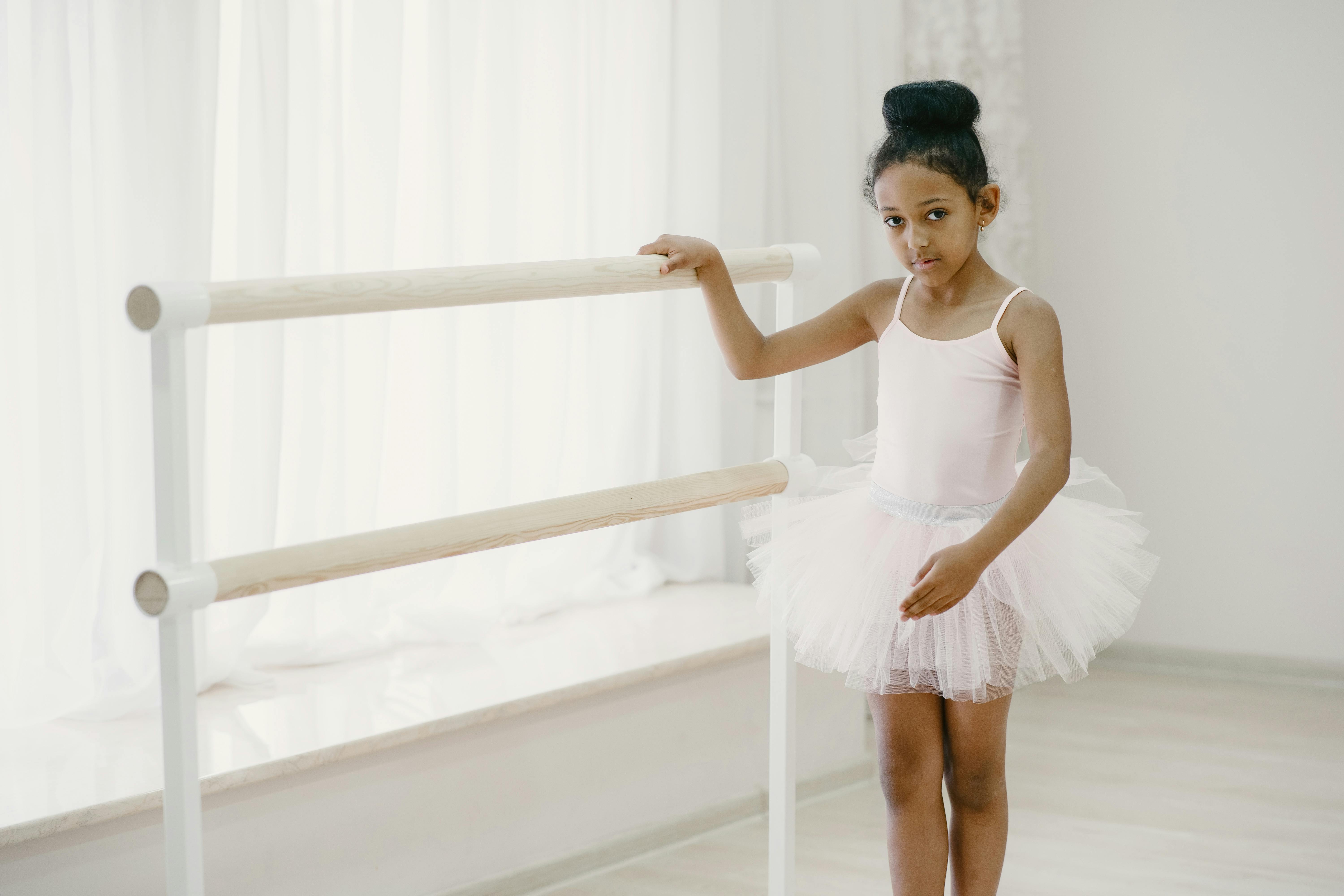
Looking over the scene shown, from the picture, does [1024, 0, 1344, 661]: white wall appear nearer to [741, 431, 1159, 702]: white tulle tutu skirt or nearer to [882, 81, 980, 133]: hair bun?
[741, 431, 1159, 702]: white tulle tutu skirt

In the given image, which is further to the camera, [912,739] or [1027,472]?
[912,739]

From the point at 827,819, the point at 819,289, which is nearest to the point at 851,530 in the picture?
the point at 827,819

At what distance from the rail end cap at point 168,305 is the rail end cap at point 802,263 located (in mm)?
685

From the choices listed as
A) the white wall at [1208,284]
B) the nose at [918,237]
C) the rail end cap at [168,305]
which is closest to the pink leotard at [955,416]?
the nose at [918,237]

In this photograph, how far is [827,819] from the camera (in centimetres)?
227

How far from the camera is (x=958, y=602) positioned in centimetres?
125

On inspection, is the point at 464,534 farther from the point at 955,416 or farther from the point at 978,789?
the point at 978,789

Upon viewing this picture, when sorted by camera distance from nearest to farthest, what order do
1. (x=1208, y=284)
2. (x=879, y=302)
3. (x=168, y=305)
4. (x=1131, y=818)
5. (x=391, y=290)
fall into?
(x=168, y=305) < (x=391, y=290) < (x=879, y=302) < (x=1131, y=818) < (x=1208, y=284)

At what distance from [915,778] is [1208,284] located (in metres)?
2.05

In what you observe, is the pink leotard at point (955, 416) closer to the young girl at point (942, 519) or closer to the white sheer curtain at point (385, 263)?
the young girl at point (942, 519)

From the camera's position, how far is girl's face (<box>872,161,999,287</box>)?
1283mm

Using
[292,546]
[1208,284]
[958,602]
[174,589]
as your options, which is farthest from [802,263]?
[1208,284]

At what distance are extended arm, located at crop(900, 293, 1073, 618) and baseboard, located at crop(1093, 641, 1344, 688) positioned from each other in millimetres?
2056

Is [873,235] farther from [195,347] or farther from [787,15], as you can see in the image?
[195,347]
